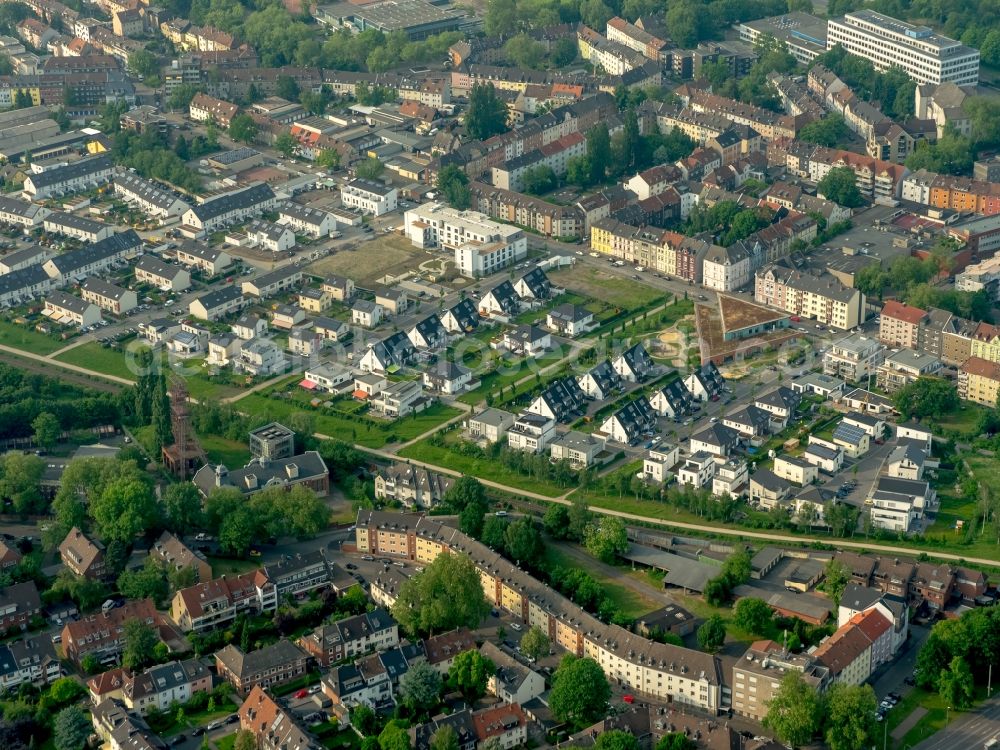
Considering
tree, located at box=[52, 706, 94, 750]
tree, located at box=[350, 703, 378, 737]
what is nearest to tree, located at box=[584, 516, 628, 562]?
tree, located at box=[350, 703, 378, 737]

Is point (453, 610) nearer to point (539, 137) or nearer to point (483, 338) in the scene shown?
point (483, 338)

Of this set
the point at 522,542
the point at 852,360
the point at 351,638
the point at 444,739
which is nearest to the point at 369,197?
the point at 852,360

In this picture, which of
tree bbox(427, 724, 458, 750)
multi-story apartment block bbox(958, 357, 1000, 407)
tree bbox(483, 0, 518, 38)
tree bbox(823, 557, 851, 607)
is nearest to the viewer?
tree bbox(427, 724, 458, 750)

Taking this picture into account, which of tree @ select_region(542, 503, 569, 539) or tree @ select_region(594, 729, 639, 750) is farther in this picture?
tree @ select_region(542, 503, 569, 539)

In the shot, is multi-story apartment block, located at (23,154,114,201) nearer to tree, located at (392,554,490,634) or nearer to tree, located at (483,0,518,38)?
tree, located at (483,0,518,38)

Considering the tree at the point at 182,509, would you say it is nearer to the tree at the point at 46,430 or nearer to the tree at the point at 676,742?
the tree at the point at 46,430

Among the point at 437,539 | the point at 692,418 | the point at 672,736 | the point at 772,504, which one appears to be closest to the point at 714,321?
the point at 692,418

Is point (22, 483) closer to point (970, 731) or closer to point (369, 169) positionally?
point (970, 731)
